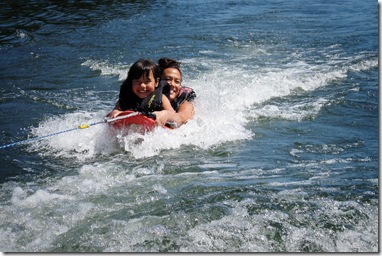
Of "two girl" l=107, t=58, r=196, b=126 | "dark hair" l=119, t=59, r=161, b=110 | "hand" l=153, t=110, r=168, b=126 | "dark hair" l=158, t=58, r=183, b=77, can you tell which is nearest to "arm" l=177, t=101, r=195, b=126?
"two girl" l=107, t=58, r=196, b=126

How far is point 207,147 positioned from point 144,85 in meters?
1.05

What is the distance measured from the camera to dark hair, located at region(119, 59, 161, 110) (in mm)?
6406

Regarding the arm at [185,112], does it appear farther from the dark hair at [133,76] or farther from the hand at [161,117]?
the dark hair at [133,76]

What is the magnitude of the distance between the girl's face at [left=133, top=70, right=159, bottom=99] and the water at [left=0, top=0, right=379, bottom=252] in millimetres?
500

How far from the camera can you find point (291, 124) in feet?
23.9

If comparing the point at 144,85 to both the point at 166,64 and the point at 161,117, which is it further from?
the point at 166,64

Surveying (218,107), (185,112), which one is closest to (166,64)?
(185,112)

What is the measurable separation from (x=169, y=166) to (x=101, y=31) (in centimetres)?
918

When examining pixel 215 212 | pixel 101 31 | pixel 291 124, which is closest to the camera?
pixel 215 212

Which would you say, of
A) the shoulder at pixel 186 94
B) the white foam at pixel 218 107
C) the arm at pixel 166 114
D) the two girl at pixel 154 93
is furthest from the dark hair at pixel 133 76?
the shoulder at pixel 186 94

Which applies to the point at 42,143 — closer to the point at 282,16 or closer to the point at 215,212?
the point at 215,212

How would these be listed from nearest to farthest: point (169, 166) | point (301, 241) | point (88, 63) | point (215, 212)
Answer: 1. point (301, 241)
2. point (215, 212)
3. point (169, 166)
4. point (88, 63)

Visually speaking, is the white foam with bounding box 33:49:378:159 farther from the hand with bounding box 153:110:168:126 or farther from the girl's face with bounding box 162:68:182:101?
the girl's face with bounding box 162:68:182:101

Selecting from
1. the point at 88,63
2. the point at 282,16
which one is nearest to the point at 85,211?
the point at 88,63
